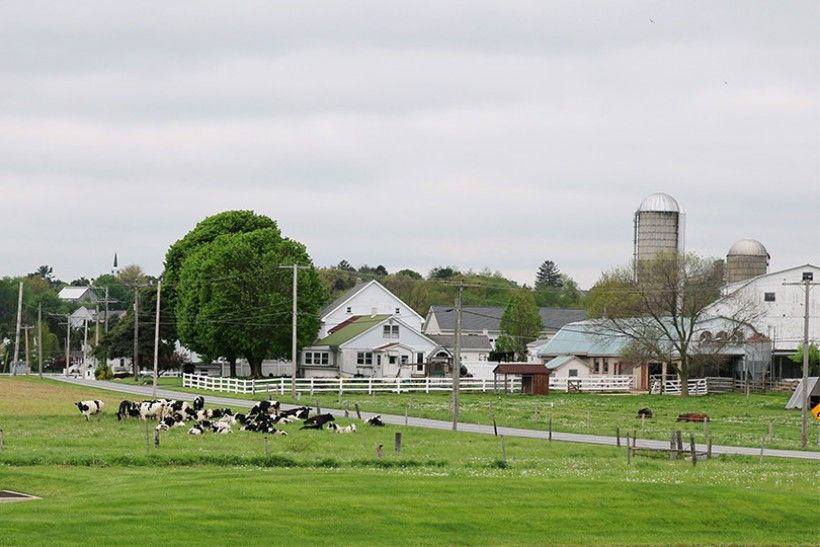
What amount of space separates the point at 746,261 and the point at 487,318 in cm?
2991

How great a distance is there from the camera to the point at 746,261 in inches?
4924

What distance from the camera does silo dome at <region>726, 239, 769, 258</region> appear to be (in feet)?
410

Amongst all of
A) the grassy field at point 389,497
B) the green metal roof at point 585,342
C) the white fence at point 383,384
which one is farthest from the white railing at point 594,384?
the grassy field at point 389,497

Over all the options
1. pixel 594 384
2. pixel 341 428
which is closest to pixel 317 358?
pixel 594 384

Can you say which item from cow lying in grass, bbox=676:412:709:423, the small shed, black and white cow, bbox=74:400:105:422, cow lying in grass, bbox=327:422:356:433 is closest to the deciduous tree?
the small shed

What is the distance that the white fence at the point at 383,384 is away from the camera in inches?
3324

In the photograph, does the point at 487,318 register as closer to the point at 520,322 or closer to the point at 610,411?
the point at 520,322

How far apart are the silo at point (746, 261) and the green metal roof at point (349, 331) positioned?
3374 centimetres

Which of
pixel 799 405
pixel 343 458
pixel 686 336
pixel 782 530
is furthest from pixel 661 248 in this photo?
pixel 782 530

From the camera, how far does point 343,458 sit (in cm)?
4106

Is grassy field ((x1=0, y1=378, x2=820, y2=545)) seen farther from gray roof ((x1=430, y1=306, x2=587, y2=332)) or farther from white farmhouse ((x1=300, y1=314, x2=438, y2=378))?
gray roof ((x1=430, y1=306, x2=587, y2=332))

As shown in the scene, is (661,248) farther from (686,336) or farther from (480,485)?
(480,485)

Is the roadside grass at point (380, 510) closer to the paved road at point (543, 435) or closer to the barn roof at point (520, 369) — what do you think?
the paved road at point (543, 435)

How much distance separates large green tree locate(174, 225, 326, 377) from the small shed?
14.4 meters
